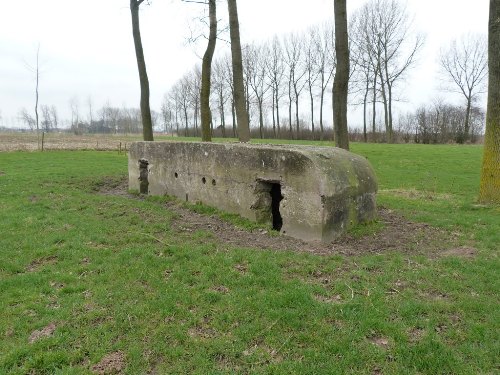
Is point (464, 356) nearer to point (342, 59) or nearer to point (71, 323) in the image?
point (71, 323)

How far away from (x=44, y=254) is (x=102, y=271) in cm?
129

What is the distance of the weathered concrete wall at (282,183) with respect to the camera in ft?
21.2

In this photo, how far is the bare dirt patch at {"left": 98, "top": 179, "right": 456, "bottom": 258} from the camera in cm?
621

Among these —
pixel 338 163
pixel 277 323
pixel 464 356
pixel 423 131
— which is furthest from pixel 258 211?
pixel 423 131

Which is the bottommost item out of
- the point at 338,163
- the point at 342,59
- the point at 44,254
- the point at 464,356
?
the point at 464,356

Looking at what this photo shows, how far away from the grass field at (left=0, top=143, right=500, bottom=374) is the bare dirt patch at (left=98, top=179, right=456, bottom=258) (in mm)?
211

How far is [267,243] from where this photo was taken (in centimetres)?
652

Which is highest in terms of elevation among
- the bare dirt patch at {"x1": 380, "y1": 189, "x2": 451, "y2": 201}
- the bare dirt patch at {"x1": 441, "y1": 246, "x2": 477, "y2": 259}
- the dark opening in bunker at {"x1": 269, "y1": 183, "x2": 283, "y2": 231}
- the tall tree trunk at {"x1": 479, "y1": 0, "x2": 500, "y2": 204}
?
the tall tree trunk at {"x1": 479, "y1": 0, "x2": 500, "y2": 204}

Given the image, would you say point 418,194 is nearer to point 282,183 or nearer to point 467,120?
point 282,183

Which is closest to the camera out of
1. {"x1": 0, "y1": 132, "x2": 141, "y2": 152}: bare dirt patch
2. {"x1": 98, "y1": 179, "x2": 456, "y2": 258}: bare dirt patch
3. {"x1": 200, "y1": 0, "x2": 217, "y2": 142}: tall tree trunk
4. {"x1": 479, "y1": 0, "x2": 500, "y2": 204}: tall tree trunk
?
{"x1": 98, "y1": 179, "x2": 456, "y2": 258}: bare dirt patch

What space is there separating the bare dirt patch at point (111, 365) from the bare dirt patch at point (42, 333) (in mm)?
788

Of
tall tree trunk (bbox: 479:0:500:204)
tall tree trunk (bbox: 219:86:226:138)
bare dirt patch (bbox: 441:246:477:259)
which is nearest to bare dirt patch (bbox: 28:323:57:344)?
bare dirt patch (bbox: 441:246:477:259)

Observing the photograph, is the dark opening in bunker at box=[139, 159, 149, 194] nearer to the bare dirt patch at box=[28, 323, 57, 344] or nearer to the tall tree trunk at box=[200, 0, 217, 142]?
the tall tree trunk at box=[200, 0, 217, 142]

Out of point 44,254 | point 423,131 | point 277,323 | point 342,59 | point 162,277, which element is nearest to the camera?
point 277,323
